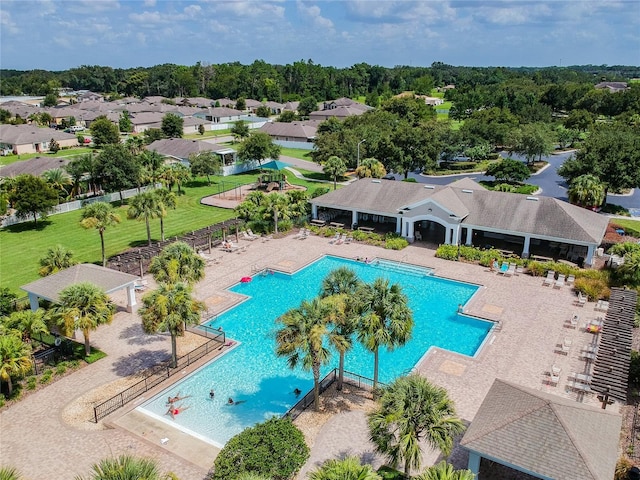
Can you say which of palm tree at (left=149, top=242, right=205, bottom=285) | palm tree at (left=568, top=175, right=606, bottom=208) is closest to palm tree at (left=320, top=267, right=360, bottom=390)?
palm tree at (left=149, top=242, right=205, bottom=285)

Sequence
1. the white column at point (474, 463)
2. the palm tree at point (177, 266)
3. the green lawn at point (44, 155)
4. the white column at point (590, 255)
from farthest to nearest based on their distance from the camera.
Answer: the green lawn at point (44, 155)
the white column at point (590, 255)
the palm tree at point (177, 266)
the white column at point (474, 463)

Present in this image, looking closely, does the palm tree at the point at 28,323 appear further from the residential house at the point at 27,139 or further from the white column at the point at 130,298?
the residential house at the point at 27,139

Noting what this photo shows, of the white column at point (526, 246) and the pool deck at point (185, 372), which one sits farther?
the white column at point (526, 246)

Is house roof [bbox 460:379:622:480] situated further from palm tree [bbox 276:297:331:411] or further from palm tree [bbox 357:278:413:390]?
palm tree [bbox 276:297:331:411]

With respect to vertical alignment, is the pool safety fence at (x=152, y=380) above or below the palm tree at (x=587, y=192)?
below

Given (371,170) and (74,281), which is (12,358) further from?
(371,170)

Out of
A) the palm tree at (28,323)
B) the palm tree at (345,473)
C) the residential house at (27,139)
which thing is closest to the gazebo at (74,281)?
the palm tree at (28,323)

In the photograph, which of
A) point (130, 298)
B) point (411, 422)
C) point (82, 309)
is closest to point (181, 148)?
point (130, 298)
